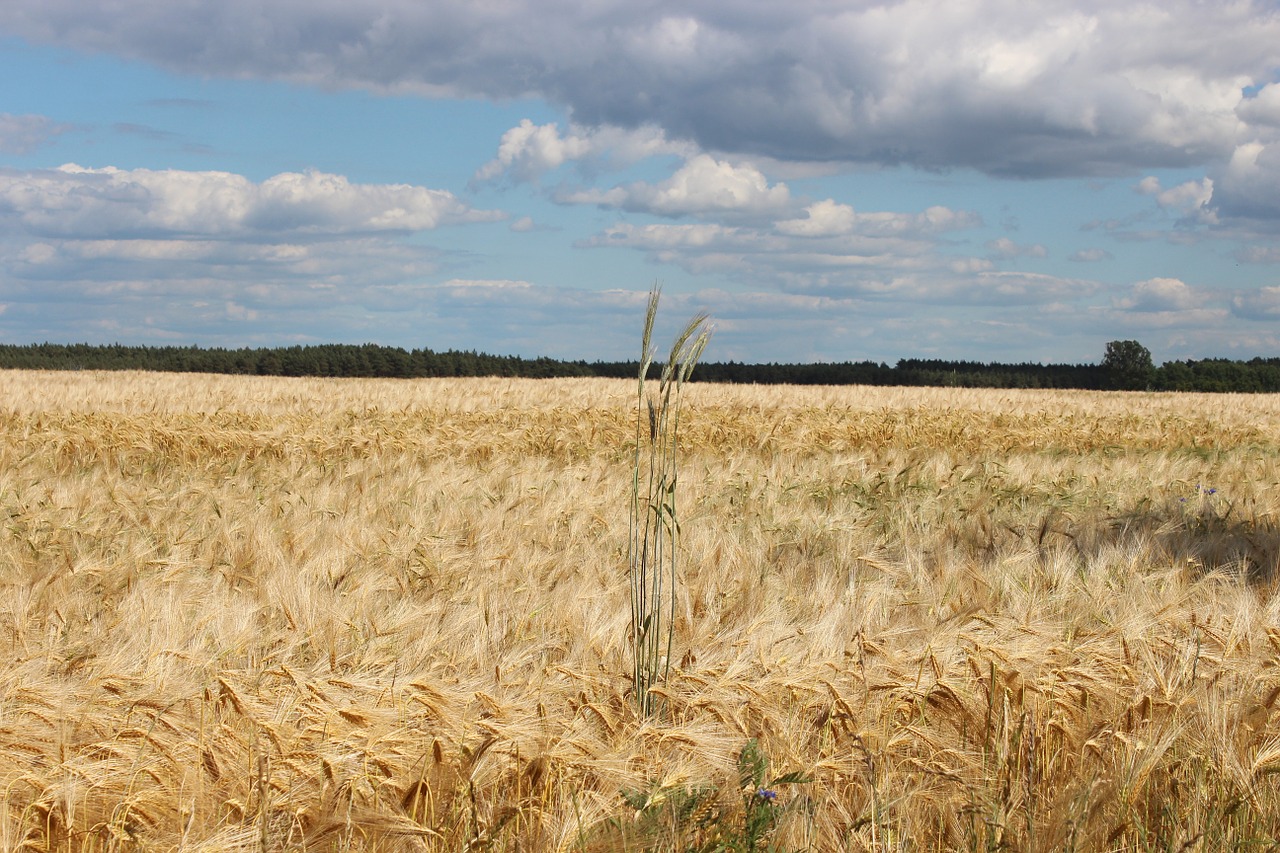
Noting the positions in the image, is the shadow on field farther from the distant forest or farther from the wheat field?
the distant forest

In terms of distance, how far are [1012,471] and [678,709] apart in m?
7.06

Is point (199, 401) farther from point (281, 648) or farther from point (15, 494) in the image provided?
point (281, 648)

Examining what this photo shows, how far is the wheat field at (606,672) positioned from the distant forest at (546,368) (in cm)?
4624

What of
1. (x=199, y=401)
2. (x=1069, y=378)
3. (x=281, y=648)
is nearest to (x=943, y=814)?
(x=281, y=648)

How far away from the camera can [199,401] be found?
18672mm

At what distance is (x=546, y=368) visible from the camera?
5941cm

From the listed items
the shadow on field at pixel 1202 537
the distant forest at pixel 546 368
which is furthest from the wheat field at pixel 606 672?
the distant forest at pixel 546 368

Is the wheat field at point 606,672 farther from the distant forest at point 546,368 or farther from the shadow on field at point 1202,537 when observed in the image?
the distant forest at point 546,368

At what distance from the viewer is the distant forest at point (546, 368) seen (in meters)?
54.7

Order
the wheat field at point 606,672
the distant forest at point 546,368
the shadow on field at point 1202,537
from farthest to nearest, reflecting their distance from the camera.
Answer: the distant forest at point 546,368
the shadow on field at point 1202,537
the wheat field at point 606,672

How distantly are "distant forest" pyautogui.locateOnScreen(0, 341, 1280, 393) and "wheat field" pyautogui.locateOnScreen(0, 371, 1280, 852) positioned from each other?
4624 centimetres

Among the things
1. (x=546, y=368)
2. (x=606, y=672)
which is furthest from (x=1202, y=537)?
(x=546, y=368)

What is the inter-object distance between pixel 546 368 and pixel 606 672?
186ft

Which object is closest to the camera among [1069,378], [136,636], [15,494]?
[136,636]
